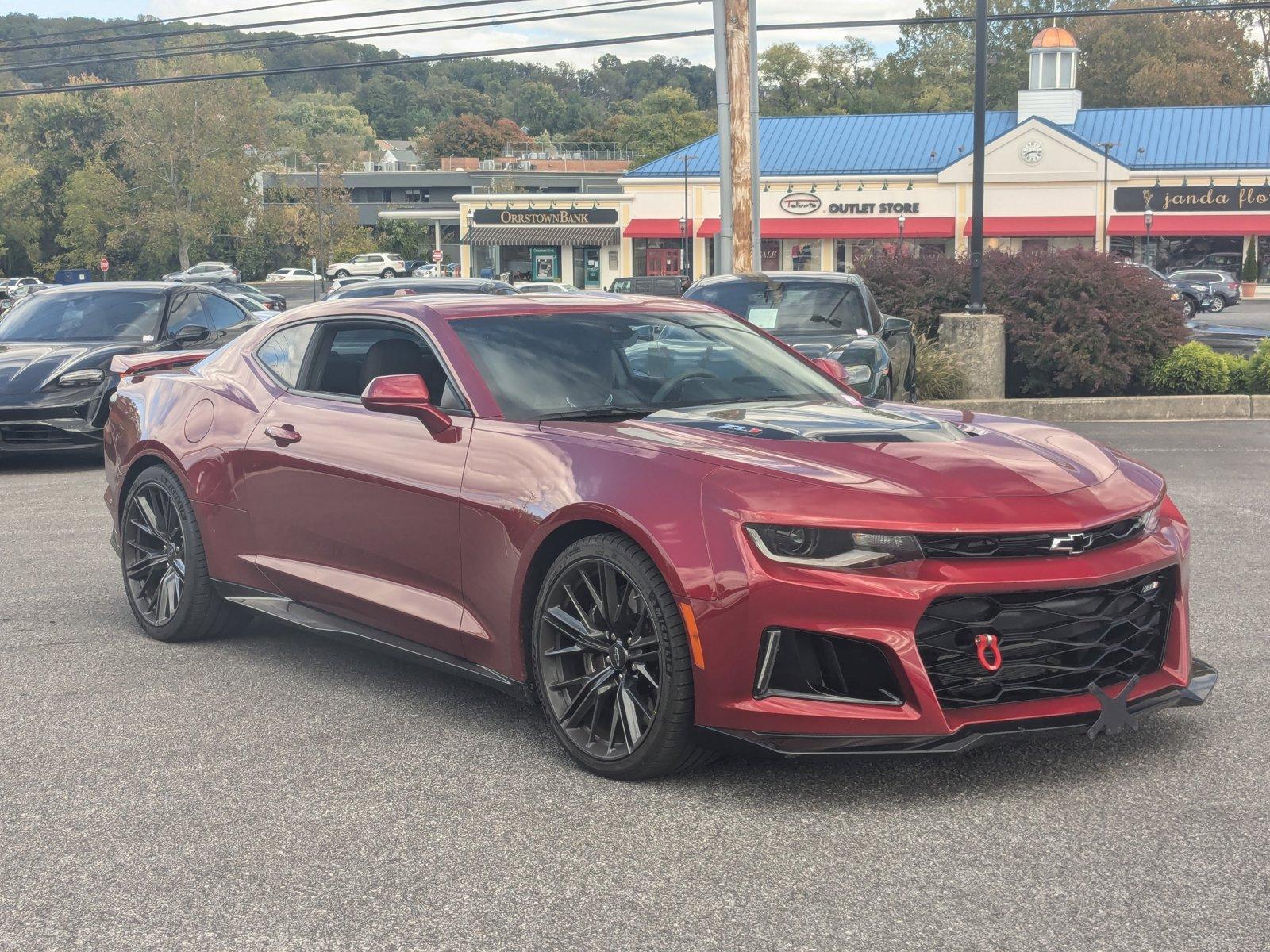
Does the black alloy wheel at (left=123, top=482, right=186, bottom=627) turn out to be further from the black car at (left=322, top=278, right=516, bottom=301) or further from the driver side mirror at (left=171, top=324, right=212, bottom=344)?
the black car at (left=322, top=278, right=516, bottom=301)

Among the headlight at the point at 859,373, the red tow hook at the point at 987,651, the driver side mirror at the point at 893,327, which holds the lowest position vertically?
the headlight at the point at 859,373

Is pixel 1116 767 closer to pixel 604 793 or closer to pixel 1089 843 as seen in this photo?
pixel 1089 843

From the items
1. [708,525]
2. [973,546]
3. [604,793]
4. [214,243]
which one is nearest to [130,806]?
[604,793]

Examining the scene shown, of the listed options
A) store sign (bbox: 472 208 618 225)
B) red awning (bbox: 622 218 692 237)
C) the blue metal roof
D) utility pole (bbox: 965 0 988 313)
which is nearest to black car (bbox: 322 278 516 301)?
utility pole (bbox: 965 0 988 313)

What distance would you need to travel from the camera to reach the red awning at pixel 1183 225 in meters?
61.4

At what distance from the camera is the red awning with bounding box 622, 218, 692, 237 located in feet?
226

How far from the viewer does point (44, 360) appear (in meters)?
12.6

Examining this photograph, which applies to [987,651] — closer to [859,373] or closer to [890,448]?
[890,448]

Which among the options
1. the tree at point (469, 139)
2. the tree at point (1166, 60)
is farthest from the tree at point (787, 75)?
the tree at point (469, 139)

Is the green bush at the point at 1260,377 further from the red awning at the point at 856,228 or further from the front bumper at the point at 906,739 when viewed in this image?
the red awning at the point at 856,228

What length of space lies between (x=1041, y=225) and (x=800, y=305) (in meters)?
52.2

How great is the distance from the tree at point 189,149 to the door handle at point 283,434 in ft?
281

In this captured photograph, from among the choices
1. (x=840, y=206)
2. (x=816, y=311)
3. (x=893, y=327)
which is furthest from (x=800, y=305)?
(x=840, y=206)

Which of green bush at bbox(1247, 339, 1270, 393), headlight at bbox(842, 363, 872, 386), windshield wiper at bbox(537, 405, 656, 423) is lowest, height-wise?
green bush at bbox(1247, 339, 1270, 393)
